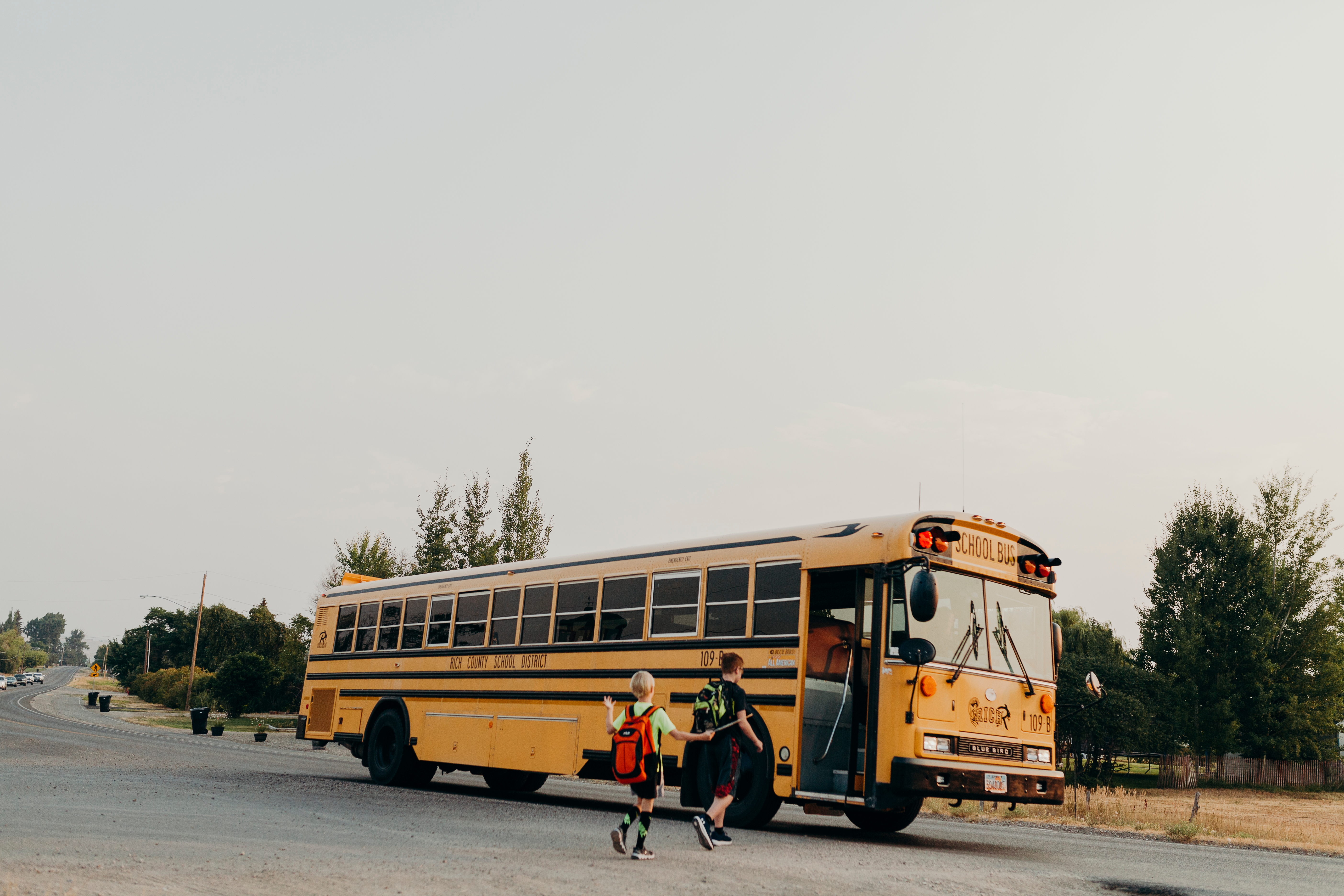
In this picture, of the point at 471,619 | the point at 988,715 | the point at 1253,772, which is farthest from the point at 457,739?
the point at 1253,772

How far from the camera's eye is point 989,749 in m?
10.6

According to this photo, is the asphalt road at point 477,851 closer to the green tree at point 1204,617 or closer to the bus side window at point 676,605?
the bus side window at point 676,605

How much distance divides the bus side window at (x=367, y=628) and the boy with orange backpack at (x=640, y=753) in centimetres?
999

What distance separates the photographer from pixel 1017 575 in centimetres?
1149

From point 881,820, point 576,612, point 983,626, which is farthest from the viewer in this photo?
point 576,612

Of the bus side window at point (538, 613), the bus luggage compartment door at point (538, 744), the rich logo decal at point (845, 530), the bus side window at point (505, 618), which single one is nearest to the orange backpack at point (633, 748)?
the rich logo decal at point (845, 530)

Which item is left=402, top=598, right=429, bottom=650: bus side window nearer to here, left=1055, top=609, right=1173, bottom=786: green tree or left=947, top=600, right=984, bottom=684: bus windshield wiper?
left=947, top=600, right=984, bottom=684: bus windshield wiper

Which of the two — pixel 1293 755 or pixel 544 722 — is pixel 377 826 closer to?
pixel 544 722

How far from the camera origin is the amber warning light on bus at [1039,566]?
456 inches

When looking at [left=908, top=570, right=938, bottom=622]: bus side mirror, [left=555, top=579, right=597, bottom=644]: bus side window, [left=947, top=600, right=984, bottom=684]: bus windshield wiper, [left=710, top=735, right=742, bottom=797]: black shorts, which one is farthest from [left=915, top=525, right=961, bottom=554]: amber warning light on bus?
[left=555, top=579, right=597, bottom=644]: bus side window

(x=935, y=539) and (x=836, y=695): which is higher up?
(x=935, y=539)

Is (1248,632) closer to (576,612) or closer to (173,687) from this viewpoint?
(576,612)

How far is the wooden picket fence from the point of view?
4162 cm

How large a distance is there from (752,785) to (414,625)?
7.17m
